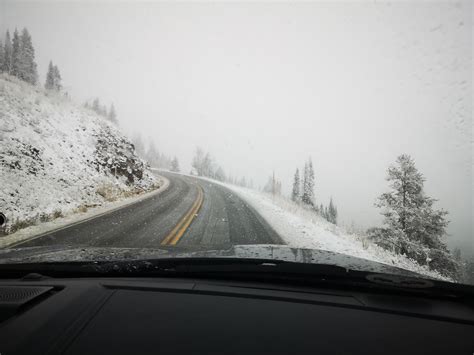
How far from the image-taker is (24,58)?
3606cm

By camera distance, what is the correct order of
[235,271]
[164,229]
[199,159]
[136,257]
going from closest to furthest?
[235,271], [136,257], [164,229], [199,159]

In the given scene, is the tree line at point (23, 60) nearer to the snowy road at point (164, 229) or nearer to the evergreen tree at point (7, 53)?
the evergreen tree at point (7, 53)

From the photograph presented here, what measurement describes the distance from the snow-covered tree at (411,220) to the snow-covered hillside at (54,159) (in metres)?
16.3

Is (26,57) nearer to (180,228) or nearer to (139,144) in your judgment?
(180,228)

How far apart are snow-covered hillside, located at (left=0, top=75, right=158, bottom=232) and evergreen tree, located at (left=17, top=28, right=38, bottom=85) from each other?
21.8 m

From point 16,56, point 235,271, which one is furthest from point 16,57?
point 235,271

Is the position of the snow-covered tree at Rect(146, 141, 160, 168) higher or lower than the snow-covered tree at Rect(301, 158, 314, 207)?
higher

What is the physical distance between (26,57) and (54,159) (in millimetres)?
34625

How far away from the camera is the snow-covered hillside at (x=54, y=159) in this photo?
407 inches

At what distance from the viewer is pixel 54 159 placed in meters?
13.6

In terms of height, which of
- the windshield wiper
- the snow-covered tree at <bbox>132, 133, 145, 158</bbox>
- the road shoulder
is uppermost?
the snow-covered tree at <bbox>132, 133, 145, 158</bbox>

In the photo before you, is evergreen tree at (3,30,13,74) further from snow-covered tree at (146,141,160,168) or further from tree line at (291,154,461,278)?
tree line at (291,154,461,278)

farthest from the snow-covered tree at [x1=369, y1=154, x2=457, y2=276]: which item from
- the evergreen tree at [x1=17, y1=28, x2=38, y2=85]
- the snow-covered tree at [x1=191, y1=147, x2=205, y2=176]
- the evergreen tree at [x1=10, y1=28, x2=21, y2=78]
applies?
the snow-covered tree at [x1=191, y1=147, x2=205, y2=176]

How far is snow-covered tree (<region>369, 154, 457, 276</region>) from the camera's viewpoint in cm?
1475
